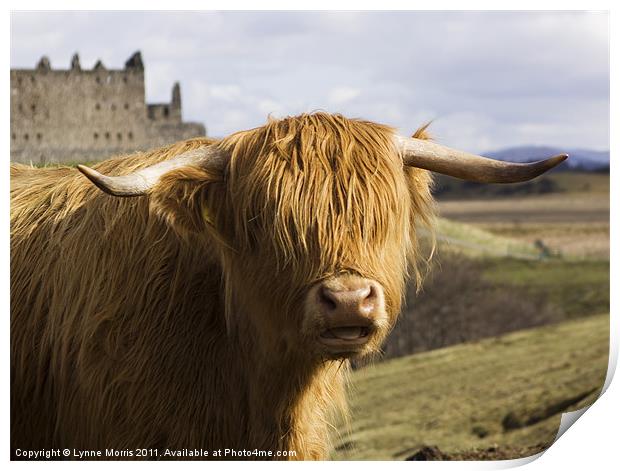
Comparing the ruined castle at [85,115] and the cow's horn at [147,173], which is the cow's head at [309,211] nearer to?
the cow's horn at [147,173]

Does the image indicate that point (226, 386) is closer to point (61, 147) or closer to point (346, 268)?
point (346, 268)

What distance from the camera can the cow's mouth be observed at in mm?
3561

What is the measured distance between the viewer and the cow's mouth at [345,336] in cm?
356

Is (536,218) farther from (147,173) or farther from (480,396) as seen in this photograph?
(147,173)

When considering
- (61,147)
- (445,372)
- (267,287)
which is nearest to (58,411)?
(267,287)

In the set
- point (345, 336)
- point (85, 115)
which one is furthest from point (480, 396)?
point (345, 336)

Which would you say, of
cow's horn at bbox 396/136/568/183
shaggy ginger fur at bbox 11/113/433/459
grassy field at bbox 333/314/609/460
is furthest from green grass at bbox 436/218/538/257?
cow's horn at bbox 396/136/568/183

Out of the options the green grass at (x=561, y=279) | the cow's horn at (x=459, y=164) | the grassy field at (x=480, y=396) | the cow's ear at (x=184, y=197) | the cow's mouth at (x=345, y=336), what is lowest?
the green grass at (x=561, y=279)

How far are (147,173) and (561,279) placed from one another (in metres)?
41.2

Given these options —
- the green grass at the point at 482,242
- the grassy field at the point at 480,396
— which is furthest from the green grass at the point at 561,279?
the grassy field at the point at 480,396

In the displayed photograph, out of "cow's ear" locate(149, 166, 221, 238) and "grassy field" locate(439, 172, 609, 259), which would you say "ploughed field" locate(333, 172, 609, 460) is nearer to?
"grassy field" locate(439, 172, 609, 259)

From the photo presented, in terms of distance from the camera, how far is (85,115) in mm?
6422

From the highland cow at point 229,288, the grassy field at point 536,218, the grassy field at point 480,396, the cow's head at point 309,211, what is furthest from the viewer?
the grassy field at point 536,218

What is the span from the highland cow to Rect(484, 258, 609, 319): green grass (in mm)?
32906
